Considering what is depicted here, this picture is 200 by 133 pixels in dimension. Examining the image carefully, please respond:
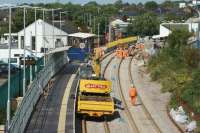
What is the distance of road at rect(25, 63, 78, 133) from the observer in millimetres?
26875

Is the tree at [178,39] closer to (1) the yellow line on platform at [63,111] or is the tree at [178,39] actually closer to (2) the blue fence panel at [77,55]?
(2) the blue fence panel at [77,55]

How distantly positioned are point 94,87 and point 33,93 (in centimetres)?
340

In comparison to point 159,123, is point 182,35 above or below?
above

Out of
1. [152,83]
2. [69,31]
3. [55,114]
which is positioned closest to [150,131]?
[55,114]

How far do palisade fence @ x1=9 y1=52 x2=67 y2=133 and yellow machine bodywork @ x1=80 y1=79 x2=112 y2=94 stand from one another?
2634 mm

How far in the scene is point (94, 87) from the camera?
110 ft

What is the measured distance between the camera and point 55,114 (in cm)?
3055

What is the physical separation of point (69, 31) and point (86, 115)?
169 feet

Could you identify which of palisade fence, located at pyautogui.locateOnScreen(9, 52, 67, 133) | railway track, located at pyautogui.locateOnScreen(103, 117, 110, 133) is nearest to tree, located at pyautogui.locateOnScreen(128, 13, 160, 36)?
palisade fence, located at pyautogui.locateOnScreen(9, 52, 67, 133)

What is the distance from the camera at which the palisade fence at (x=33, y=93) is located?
23.5 m

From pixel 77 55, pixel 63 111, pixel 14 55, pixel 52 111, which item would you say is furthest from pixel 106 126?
pixel 77 55

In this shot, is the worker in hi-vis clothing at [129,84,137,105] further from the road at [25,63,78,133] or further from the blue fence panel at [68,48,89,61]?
the blue fence panel at [68,48,89,61]

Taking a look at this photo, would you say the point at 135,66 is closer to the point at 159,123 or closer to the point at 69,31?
the point at 69,31

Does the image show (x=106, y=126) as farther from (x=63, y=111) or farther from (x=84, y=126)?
(x=63, y=111)
